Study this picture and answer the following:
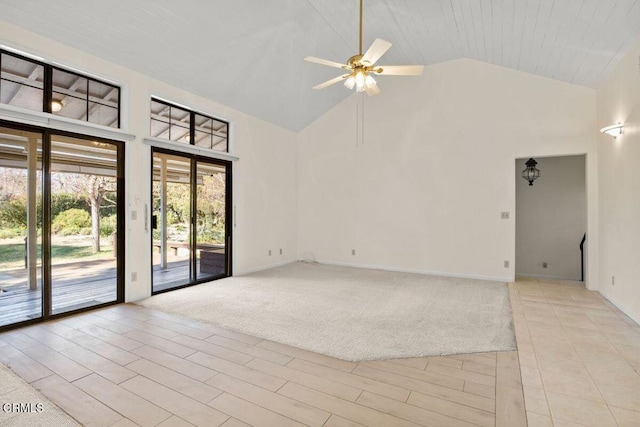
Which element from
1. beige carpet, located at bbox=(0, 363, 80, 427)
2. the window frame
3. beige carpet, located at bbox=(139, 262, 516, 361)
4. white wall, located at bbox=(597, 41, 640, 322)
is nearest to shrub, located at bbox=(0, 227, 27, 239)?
beige carpet, located at bbox=(139, 262, 516, 361)

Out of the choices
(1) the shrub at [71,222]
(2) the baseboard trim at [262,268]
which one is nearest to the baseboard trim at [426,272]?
(2) the baseboard trim at [262,268]

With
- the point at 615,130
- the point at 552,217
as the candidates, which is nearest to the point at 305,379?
the point at 615,130

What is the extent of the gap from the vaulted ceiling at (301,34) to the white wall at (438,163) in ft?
1.58

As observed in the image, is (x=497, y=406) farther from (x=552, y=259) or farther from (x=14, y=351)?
(x=552, y=259)

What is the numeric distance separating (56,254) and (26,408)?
6.96ft

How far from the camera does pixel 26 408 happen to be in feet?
6.32

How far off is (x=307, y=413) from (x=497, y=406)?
1176 millimetres

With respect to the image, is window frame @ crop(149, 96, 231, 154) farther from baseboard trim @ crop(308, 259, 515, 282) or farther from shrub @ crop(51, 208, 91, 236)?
baseboard trim @ crop(308, 259, 515, 282)

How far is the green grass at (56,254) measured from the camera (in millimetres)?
3199

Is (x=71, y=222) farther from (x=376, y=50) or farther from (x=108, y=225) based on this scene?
(x=376, y=50)

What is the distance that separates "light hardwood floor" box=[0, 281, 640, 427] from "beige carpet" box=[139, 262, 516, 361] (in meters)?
0.21

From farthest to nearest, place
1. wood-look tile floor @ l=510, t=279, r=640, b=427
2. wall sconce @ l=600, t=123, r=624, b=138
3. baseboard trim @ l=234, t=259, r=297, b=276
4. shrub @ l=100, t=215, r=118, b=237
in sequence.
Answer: baseboard trim @ l=234, t=259, r=297, b=276, shrub @ l=100, t=215, r=118, b=237, wall sconce @ l=600, t=123, r=624, b=138, wood-look tile floor @ l=510, t=279, r=640, b=427

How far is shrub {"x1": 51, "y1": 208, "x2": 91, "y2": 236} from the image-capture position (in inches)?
140

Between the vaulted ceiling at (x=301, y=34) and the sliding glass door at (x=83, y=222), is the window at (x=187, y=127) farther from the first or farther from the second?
the sliding glass door at (x=83, y=222)
